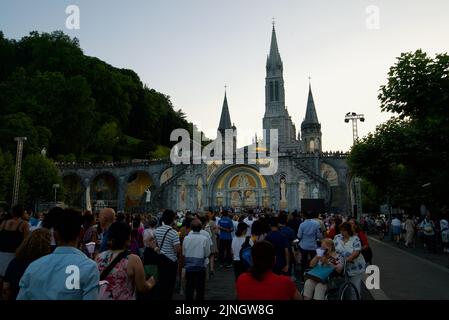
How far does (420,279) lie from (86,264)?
Answer: 406 inches

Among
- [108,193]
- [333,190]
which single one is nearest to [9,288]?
[333,190]

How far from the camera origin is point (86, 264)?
2955 mm

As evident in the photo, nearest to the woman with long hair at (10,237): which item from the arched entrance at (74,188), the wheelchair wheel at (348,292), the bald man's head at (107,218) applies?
A: the bald man's head at (107,218)

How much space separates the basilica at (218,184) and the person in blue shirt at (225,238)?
25.1m

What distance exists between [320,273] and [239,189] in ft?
133

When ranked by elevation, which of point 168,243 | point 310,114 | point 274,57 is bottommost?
point 168,243

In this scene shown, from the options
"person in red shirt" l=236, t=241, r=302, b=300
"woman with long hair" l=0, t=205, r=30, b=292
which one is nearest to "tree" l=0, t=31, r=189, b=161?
"woman with long hair" l=0, t=205, r=30, b=292

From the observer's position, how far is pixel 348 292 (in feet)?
21.4

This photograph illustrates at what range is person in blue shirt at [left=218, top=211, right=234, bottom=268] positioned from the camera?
42.9 ft

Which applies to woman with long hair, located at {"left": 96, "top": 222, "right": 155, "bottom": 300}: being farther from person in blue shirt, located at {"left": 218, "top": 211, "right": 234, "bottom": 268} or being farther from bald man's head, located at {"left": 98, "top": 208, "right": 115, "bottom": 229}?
person in blue shirt, located at {"left": 218, "top": 211, "right": 234, "bottom": 268}

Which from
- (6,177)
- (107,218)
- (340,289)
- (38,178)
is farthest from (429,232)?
(38,178)

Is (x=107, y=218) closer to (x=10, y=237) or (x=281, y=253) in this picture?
(x=10, y=237)

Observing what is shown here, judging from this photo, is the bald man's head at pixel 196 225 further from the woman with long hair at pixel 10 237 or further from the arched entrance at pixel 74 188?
the arched entrance at pixel 74 188


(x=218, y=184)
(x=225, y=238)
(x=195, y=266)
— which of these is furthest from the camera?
(x=218, y=184)
